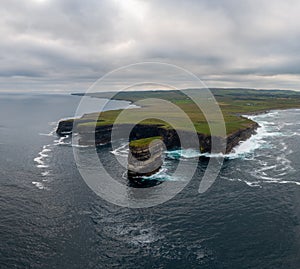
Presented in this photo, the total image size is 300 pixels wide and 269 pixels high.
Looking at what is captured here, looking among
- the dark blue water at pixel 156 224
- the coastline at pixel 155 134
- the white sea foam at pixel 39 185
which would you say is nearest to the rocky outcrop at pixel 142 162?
the dark blue water at pixel 156 224

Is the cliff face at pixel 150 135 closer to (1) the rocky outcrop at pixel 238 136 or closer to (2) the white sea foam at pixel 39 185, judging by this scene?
(1) the rocky outcrop at pixel 238 136

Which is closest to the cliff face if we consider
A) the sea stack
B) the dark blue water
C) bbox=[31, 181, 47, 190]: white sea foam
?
the dark blue water

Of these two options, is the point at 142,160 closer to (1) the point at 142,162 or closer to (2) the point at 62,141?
(1) the point at 142,162

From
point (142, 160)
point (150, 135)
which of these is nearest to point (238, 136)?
point (150, 135)

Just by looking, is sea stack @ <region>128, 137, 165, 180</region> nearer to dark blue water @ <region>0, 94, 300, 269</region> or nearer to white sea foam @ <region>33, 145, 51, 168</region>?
dark blue water @ <region>0, 94, 300, 269</region>

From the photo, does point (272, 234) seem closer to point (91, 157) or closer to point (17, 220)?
point (17, 220)
